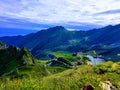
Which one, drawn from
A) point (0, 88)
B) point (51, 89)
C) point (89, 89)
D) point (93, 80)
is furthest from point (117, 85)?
point (0, 88)

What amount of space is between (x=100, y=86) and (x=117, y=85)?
503cm

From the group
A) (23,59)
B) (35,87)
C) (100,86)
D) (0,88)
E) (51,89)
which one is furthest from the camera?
(23,59)

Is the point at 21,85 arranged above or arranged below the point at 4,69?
above

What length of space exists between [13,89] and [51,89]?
2.88 meters

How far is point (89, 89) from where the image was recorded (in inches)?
727

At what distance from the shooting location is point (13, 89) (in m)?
14.7

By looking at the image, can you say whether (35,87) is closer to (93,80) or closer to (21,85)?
(21,85)

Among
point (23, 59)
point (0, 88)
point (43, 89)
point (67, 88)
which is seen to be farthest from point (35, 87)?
point (23, 59)

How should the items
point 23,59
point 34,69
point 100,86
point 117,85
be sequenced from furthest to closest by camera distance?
point 23,59, point 34,69, point 117,85, point 100,86

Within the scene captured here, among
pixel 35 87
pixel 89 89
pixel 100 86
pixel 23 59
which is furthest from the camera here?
pixel 23 59

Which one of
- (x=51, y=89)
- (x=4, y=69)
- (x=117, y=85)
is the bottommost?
(x=4, y=69)

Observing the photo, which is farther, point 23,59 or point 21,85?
point 23,59

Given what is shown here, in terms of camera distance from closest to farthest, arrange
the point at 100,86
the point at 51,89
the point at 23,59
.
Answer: the point at 51,89 → the point at 100,86 → the point at 23,59

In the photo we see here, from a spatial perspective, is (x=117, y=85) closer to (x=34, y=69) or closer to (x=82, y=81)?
(x=82, y=81)
